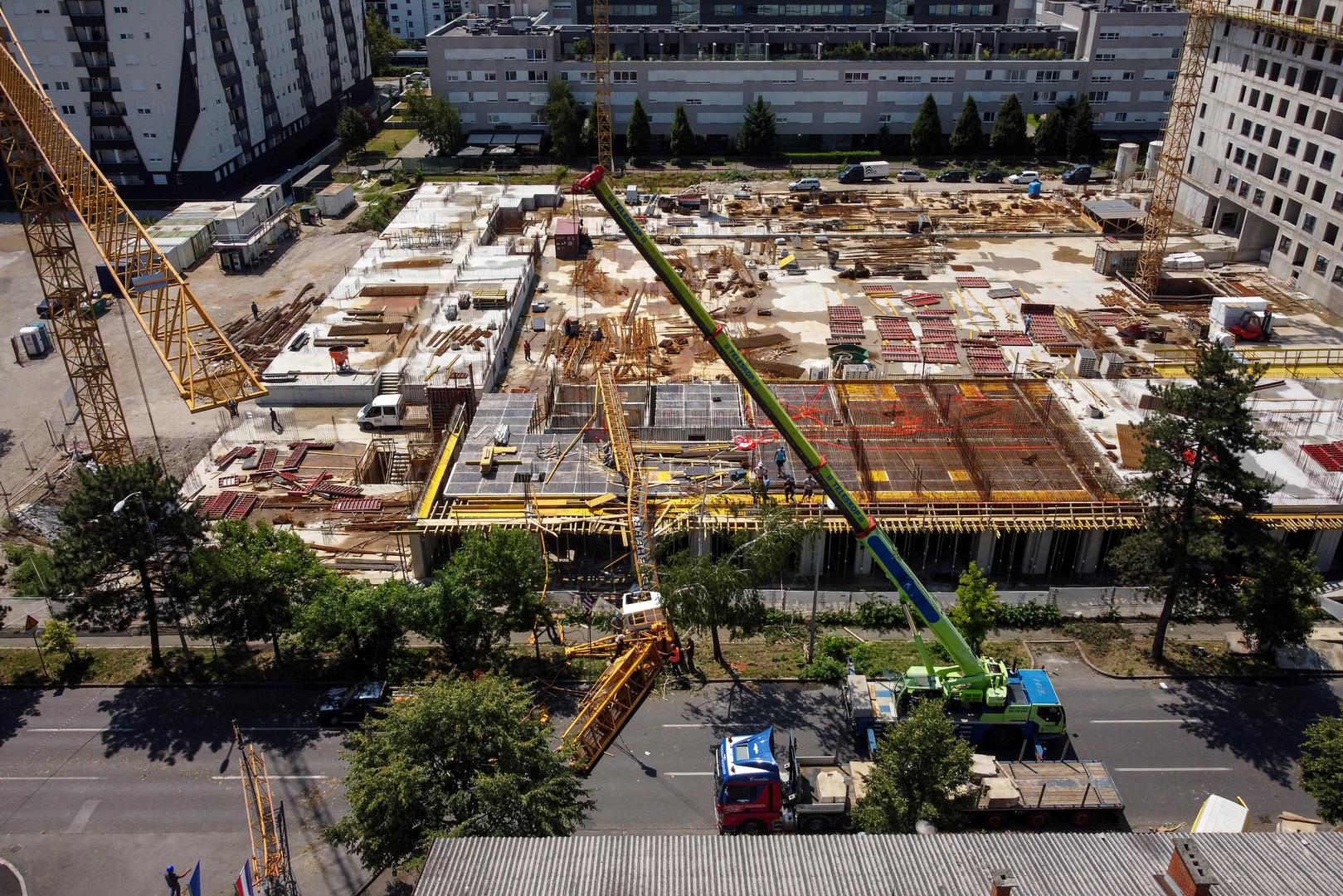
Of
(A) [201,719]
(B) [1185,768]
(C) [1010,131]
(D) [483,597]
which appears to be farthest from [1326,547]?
(C) [1010,131]

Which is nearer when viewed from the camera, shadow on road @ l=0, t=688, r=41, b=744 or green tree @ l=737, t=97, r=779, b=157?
shadow on road @ l=0, t=688, r=41, b=744

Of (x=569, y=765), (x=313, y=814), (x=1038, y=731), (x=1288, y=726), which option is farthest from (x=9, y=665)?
(x=1288, y=726)

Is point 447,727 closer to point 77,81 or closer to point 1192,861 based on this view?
point 1192,861

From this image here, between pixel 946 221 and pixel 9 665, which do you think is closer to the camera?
pixel 9 665

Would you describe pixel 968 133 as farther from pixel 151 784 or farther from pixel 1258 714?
pixel 151 784

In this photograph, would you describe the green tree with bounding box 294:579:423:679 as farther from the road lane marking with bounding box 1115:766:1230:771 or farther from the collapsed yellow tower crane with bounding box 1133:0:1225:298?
the collapsed yellow tower crane with bounding box 1133:0:1225:298

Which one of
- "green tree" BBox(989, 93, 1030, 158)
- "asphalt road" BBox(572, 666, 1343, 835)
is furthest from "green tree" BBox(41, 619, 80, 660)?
"green tree" BBox(989, 93, 1030, 158)
